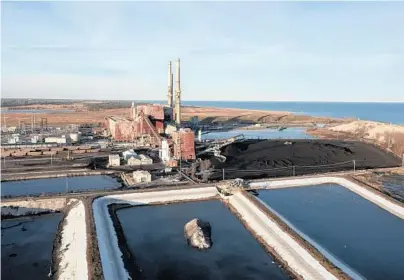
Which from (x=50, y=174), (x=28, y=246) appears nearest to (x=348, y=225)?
(x=28, y=246)

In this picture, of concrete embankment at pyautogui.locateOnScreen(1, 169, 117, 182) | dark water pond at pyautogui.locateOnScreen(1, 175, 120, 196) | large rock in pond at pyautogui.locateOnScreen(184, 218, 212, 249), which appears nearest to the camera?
large rock in pond at pyautogui.locateOnScreen(184, 218, 212, 249)

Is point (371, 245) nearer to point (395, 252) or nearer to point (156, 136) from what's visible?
point (395, 252)

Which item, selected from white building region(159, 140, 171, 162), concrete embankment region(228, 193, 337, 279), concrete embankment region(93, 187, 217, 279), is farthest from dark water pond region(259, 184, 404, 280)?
white building region(159, 140, 171, 162)

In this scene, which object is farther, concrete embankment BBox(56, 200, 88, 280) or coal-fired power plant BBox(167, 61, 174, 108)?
coal-fired power plant BBox(167, 61, 174, 108)

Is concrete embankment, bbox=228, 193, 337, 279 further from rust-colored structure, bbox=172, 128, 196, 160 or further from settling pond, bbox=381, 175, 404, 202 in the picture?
rust-colored structure, bbox=172, 128, 196, 160

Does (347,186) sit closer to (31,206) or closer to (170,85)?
(31,206)
